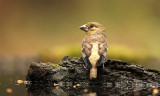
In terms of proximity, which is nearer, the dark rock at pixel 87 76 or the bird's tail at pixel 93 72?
the bird's tail at pixel 93 72

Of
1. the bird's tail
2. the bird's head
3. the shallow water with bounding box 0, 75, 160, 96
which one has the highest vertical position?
the bird's head

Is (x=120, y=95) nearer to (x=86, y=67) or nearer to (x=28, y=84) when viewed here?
(x=86, y=67)

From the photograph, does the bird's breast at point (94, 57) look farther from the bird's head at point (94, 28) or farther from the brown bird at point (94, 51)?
the bird's head at point (94, 28)

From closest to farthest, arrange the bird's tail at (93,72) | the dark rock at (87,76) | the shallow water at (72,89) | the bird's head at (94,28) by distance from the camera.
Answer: the shallow water at (72,89) → the bird's tail at (93,72) → the dark rock at (87,76) → the bird's head at (94,28)

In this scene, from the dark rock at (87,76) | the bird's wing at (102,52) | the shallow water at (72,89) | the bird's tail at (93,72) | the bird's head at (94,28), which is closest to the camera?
the shallow water at (72,89)

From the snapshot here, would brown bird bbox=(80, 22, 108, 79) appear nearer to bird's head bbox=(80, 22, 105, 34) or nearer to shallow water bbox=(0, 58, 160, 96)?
bird's head bbox=(80, 22, 105, 34)

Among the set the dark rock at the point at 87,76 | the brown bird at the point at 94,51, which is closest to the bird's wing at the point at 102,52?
the brown bird at the point at 94,51

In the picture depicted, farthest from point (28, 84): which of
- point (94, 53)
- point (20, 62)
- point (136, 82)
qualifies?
point (20, 62)

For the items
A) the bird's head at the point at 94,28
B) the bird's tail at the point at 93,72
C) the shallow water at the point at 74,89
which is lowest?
the shallow water at the point at 74,89

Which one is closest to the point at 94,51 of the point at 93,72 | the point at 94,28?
the point at 93,72

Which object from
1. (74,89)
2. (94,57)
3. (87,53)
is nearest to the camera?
(74,89)

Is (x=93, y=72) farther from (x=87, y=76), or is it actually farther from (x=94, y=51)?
(x=94, y=51)

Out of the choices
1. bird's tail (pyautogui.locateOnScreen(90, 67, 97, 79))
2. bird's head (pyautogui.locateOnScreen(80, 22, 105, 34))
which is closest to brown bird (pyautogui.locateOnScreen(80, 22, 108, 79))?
bird's tail (pyautogui.locateOnScreen(90, 67, 97, 79))
